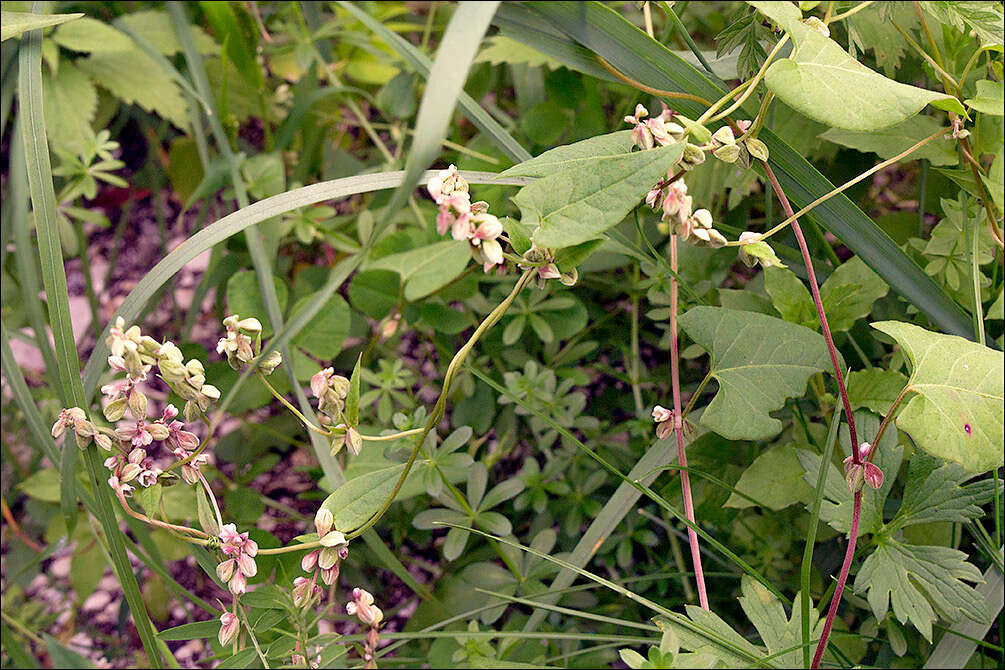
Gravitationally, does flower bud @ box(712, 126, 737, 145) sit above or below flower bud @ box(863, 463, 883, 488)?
above

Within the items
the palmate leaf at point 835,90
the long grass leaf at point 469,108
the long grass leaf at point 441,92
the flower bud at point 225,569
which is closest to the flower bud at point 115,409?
the flower bud at point 225,569

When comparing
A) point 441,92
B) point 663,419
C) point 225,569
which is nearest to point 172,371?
point 225,569

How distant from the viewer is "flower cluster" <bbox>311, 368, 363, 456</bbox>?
0.52 m

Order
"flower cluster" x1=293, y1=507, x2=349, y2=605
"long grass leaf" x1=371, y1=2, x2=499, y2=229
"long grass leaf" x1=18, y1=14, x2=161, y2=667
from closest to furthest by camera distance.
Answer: "long grass leaf" x1=371, y1=2, x2=499, y2=229 < "flower cluster" x1=293, y1=507, x2=349, y2=605 < "long grass leaf" x1=18, y1=14, x2=161, y2=667

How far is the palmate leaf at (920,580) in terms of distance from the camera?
0.56 meters

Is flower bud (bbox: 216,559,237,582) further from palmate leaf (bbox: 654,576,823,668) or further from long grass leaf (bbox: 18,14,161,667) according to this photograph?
palmate leaf (bbox: 654,576,823,668)

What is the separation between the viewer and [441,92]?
42cm

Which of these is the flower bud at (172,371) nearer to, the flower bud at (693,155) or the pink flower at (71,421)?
the pink flower at (71,421)

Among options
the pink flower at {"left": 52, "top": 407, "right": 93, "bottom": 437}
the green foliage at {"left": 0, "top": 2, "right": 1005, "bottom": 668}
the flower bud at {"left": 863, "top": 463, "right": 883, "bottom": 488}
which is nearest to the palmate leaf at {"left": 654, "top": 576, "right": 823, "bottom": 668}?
the green foliage at {"left": 0, "top": 2, "right": 1005, "bottom": 668}

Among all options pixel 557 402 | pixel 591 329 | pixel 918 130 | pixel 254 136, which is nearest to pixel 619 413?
pixel 591 329

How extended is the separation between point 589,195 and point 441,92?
0.11 m

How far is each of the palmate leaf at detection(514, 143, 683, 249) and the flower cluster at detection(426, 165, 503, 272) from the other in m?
0.03

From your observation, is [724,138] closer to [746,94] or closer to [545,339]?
[746,94]

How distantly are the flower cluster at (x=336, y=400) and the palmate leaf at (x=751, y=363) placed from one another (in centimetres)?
26
